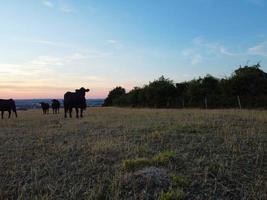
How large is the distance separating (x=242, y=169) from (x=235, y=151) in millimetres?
1595

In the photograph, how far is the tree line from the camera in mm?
39562

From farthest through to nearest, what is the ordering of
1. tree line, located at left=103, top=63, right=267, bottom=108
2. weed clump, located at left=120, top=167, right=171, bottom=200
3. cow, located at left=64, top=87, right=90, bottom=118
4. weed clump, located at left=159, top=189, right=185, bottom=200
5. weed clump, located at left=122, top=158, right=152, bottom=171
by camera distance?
1. tree line, located at left=103, top=63, right=267, bottom=108
2. cow, located at left=64, top=87, right=90, bottom=118
3. weed clump, located at left=122, top=158, right=152, bottom=171
4. weed clump, located at left=120, top=167, right=171, bottom=200
5. weed clump, located at left=159, top=189, right=185, bottom=200

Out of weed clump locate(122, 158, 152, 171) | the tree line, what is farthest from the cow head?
weed clump locate(122, 158, 152, 171)

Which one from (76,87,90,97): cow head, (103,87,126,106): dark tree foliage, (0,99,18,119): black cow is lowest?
(0,99,18,119): black cow

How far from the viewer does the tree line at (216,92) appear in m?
39.6

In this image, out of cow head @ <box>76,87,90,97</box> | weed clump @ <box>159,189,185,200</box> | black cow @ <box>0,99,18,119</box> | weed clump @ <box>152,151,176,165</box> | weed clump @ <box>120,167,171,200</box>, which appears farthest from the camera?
black cow @ <box>0,99,18,119</box>

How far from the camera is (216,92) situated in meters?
47.8

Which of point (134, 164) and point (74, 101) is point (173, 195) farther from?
point (74, 101)

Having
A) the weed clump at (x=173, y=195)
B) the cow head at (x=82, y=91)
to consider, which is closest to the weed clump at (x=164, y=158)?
the weed clump at (x=173, y=195)

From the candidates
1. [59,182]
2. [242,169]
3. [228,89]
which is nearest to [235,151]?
[242,169]

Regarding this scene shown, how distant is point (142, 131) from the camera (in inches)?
543

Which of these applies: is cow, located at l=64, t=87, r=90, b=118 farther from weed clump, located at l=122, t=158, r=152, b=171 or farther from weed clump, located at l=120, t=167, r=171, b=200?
weed clump, located at l=120, t=167, r=171, b=200

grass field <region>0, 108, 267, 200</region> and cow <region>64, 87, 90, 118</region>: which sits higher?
cow <region>64, 87, 90, 118</region>

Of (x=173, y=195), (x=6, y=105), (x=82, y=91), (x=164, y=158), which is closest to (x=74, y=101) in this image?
(x=82, y=91)
